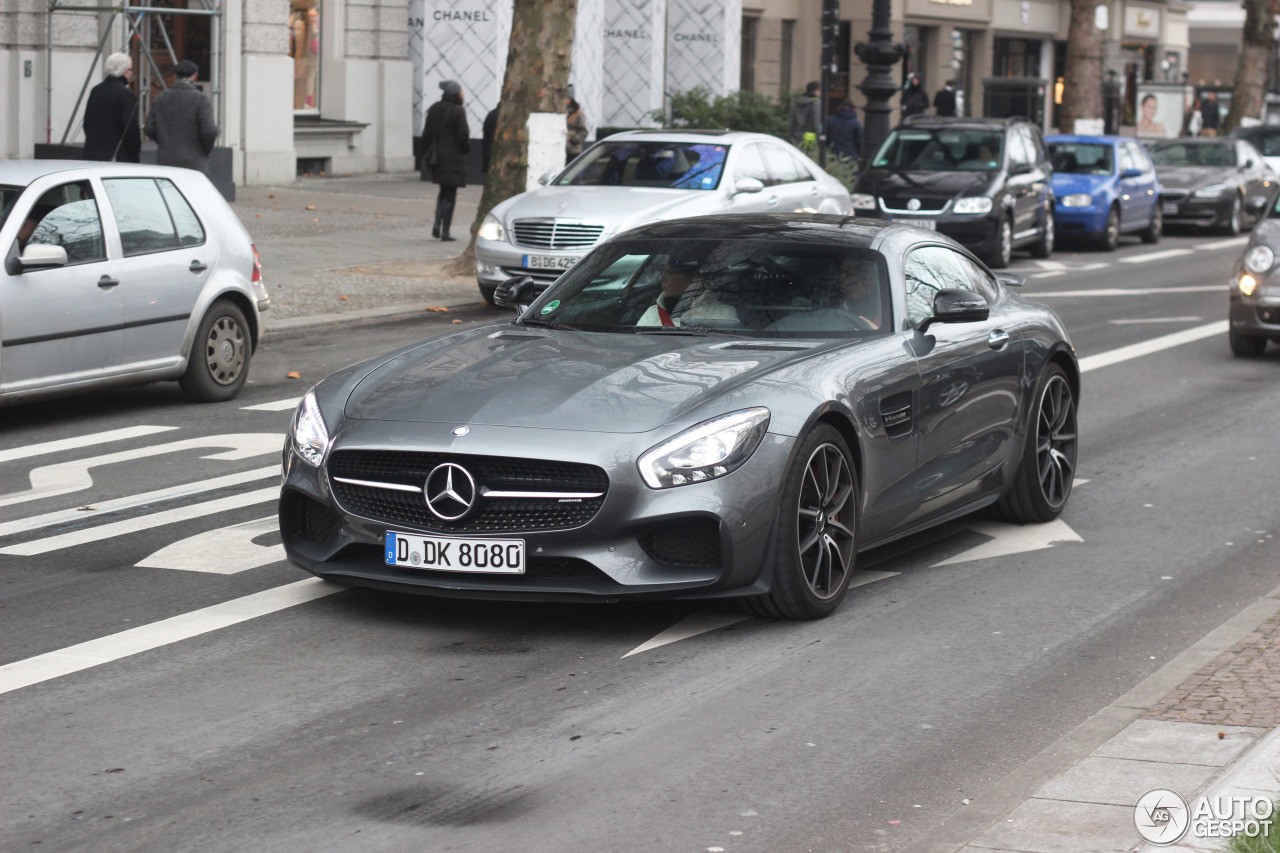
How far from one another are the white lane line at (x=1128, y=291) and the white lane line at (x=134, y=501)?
12.3m

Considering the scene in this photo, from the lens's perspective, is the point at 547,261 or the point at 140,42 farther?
the point at 140,42

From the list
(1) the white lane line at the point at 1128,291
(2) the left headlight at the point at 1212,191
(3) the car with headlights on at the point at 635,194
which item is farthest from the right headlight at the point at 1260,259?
(2) the left headlight at the point at 1212,191

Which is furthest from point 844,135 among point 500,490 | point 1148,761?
point 1148,761

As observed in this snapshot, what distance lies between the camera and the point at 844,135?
3139 cm

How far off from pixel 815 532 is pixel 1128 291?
1537 centimetres

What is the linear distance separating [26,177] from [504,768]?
6.90 meters

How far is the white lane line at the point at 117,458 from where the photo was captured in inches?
355

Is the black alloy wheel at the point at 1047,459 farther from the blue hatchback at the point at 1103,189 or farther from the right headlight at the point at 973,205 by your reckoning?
the blue hatchback at the point at 1103,189

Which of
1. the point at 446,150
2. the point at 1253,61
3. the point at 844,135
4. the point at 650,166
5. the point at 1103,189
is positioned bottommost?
the point at 1103,189

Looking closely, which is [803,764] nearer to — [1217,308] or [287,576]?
[287,576]

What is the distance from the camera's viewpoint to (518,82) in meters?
20.4

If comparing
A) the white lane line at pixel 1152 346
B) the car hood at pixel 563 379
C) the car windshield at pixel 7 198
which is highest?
the car windshield at pixel 7 198

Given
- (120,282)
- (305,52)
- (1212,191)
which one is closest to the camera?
(120,282)

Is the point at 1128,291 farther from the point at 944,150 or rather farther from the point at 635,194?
the point at 635,194
